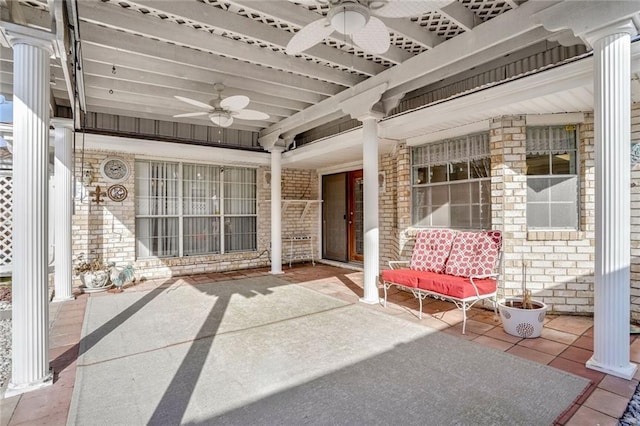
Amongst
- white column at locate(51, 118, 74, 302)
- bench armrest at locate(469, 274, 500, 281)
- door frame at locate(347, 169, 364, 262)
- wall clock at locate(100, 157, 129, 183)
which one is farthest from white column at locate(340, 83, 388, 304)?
wall clock at locate(100, 157, 129, 183)

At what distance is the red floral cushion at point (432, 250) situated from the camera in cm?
465

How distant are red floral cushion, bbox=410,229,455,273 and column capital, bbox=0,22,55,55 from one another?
177 inches

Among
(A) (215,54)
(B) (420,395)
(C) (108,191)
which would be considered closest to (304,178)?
(C) (108,191)

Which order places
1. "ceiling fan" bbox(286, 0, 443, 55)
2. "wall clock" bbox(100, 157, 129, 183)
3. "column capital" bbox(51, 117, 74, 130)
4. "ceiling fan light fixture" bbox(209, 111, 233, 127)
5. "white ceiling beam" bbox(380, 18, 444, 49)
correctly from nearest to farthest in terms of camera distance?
"ceiling fan" bbox(286, 0, 443, 55)
"white ceiling beam" bbox(380, 18, 444, 49)
"ceiling fan light fixture" bbox(209, 111, 233, 127)
"column capital" bbox(51, 117, 74, 130)
"wall clock" bbox(100, 157, 129, 183)

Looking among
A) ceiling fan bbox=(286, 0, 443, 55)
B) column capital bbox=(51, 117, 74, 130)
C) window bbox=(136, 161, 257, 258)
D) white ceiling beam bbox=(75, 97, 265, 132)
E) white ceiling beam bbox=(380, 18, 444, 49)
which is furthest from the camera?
window bbox=(136, 161, 257, 258)

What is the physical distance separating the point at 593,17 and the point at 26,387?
16.7ft

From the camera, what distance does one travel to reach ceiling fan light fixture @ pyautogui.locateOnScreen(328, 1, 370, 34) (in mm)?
2479

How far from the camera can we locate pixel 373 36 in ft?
9.33

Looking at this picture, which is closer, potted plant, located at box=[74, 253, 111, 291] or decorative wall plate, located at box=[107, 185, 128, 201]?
potted plant, located at box=[74, 253, 111, 291]

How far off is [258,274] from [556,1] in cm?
622

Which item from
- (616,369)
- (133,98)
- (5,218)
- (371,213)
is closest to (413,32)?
(371,213)

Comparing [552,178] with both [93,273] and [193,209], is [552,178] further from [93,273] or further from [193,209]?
[93,273]

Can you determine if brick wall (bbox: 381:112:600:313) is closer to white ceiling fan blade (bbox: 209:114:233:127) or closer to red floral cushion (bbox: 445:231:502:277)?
red floral cushion (bbox: 445:231:502:277)

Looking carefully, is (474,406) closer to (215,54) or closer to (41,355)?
(41,355)
